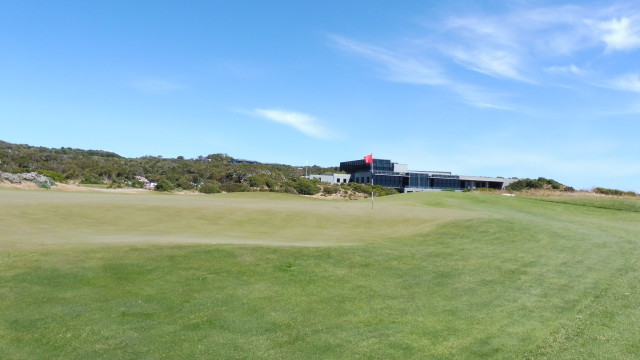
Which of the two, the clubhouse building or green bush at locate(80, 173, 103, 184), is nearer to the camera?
green bush at locate(80, 173, 103, 184)

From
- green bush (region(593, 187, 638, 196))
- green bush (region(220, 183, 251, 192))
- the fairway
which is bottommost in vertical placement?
the fairway

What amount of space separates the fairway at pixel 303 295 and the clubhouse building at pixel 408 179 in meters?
85.7

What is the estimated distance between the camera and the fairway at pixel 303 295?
24.1ft

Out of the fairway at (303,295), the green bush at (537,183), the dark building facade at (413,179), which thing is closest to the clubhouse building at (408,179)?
the dark building facade at (413,179)

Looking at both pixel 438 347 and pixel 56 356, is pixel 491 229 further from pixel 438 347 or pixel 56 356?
pixel 56 356

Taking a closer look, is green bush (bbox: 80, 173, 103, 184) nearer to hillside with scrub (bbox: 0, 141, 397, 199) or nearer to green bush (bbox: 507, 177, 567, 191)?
hillside with scrub (bbox: 0, 141, 397, 199)

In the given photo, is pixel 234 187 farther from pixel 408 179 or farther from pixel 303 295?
pixel 303 295

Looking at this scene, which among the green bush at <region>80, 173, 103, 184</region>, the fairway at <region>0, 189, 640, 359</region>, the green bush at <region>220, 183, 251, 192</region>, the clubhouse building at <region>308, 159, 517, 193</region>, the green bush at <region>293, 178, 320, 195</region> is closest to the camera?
the fairway at <region>0, 189, 640, 359</region>

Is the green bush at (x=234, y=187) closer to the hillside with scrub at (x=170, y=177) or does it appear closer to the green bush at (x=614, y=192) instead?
the hillside with scrub at (x=170, y=177)

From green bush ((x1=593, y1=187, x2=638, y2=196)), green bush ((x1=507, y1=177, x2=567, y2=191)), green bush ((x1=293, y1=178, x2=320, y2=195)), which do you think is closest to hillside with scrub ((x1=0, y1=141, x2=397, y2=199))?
green bush ((x1=293, y1=178, x2=320, y2=195))

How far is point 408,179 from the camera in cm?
10419

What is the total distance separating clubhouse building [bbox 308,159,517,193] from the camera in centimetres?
10362

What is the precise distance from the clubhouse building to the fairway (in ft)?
281

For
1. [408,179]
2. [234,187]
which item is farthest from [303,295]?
[408,179]
